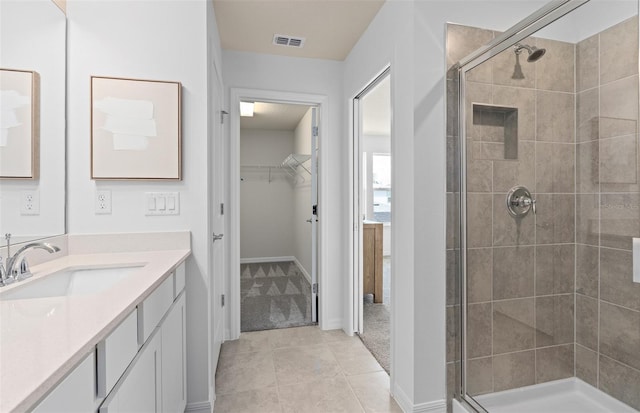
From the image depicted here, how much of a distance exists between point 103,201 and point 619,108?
2.49m

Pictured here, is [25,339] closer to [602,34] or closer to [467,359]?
[467,359]

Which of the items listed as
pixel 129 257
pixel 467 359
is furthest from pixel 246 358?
pixel 467 359

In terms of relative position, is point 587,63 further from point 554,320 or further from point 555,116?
point 554,320

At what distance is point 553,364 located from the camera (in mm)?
1742

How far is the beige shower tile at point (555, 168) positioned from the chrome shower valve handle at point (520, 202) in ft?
0.19

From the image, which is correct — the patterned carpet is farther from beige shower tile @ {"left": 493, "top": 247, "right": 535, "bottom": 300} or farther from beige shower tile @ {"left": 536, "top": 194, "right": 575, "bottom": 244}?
beige shower tile @ {"left": 536, "top": 194, "right": 575, "bottom": 244}

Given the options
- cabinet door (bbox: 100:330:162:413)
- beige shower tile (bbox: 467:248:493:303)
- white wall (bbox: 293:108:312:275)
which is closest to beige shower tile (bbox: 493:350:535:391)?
beige shower tile (bbox: 467:248:493:303)

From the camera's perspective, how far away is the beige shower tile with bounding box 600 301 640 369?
1.52m

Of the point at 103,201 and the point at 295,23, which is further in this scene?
the point at 295,23

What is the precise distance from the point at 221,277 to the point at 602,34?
8.79ft

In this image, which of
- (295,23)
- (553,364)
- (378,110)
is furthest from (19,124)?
(378,110)

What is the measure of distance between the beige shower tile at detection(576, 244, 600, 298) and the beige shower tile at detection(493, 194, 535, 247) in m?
0.23

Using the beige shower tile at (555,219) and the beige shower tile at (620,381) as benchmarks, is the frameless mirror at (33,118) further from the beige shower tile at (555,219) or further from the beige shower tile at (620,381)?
the beige shower tile at (620,381)

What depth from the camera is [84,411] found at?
70 cm
